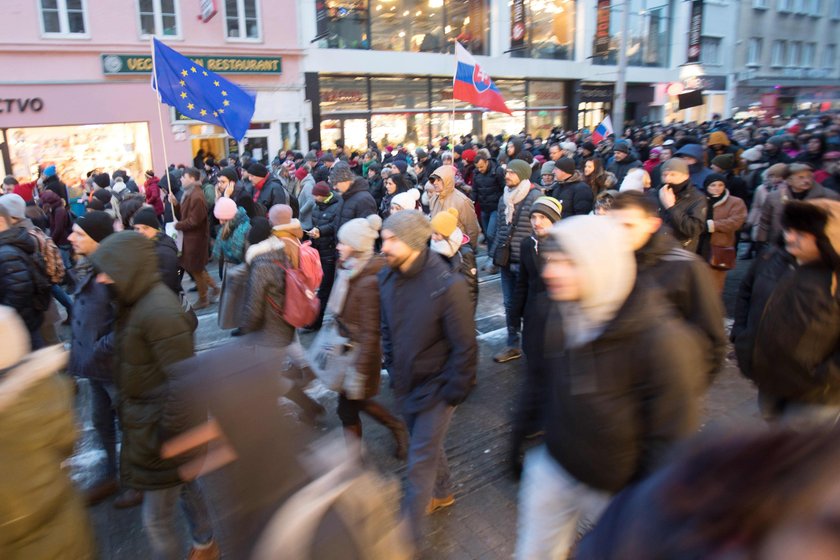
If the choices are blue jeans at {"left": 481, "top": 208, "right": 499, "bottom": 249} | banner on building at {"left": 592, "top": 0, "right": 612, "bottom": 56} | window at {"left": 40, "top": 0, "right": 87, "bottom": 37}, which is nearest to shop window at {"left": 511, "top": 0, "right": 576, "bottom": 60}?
banner on building at {"left": 592, "top": 0, "right": 612, "bottom": 56}

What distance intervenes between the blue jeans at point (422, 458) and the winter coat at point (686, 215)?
349cm

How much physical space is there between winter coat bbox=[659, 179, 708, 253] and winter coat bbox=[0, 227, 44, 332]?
5.51 metres

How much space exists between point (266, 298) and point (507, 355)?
8.96 ft

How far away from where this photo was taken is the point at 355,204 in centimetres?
685

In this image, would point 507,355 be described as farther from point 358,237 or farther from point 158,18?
point 158,18

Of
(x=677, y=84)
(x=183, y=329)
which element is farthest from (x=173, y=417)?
(x=677, y=84)

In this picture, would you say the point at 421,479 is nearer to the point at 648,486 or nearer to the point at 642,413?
the point at 642,413

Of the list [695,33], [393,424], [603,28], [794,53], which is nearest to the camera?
[393,424]

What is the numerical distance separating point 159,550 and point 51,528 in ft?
3.08

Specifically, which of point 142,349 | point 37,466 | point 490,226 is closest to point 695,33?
point 490,226

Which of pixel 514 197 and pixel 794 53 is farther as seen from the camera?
pixel 794 53

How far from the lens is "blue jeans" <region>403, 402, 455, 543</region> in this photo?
11.2ft

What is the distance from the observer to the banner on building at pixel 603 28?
2911 cm

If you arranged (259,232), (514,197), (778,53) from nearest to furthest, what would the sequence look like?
(259,232), (514,197), (778,53)
